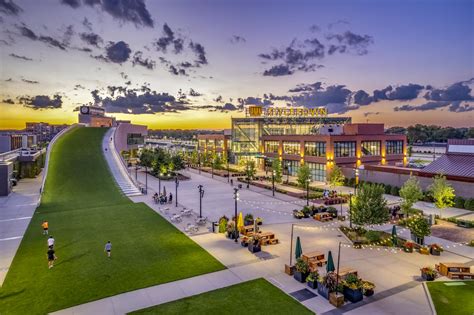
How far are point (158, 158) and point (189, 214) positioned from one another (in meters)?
39.6

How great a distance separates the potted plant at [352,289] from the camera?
18.0 m

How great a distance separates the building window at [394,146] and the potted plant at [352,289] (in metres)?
64.5

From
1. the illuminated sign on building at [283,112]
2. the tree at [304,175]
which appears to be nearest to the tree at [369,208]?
the tree at [304,175]

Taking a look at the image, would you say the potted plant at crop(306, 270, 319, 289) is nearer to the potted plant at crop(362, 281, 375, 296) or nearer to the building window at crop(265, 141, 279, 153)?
the potted plant at crop(362, 281, 375, 296)

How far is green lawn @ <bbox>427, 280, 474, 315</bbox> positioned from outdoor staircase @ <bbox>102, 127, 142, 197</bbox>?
4311cm

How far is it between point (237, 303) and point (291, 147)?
210 ft

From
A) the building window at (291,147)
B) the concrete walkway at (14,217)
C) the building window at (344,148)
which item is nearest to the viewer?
the concrete walkway at (14,217)

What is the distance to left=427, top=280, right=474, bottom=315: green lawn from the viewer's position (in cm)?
1712

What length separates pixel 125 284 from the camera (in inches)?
787

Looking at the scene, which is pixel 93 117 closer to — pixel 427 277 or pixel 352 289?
pixel 352 289

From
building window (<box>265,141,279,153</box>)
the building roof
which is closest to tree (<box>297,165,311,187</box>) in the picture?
the building roof

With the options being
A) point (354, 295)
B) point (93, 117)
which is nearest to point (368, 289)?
point (354, 295)

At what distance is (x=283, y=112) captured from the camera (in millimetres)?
99125

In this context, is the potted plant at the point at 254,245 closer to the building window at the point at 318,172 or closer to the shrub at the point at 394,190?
the shrub at the point at 394,190
